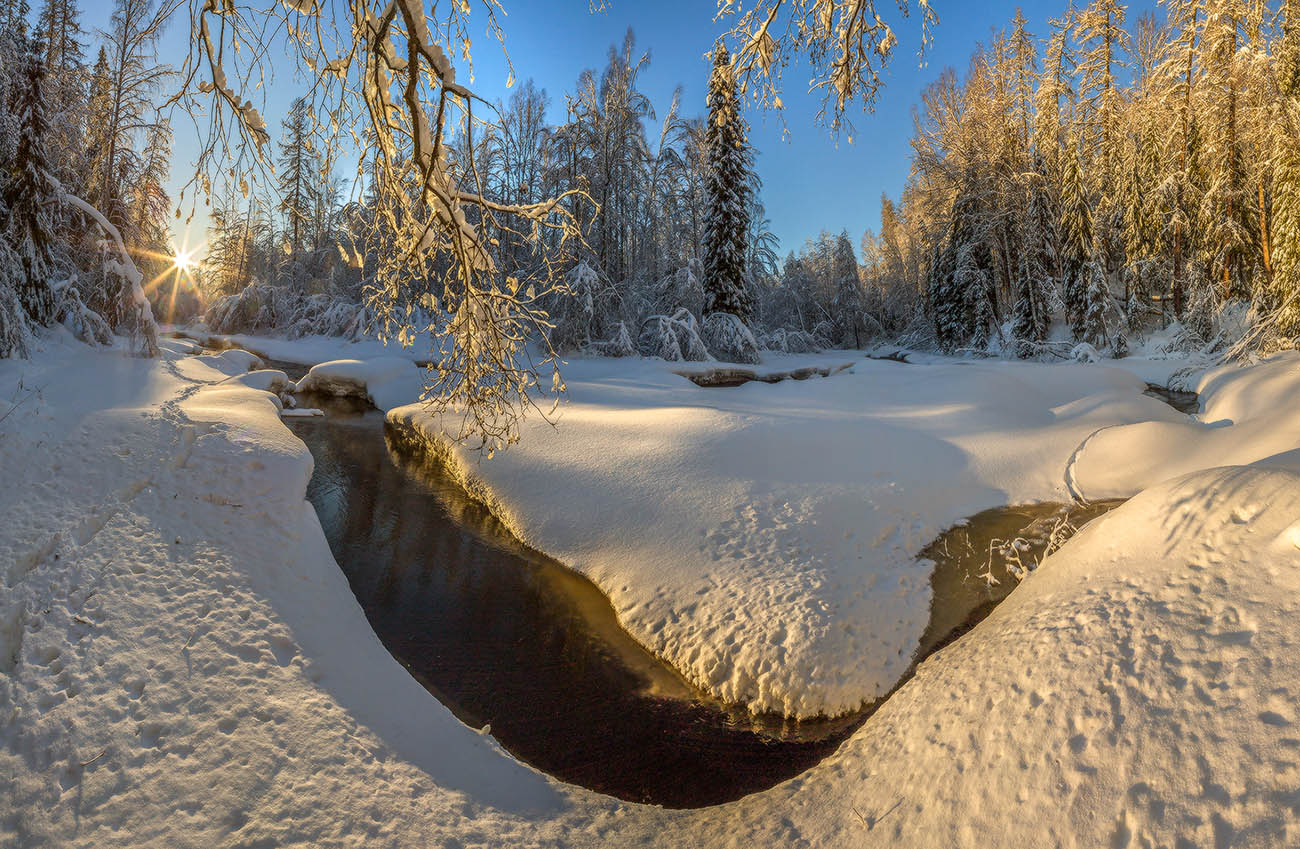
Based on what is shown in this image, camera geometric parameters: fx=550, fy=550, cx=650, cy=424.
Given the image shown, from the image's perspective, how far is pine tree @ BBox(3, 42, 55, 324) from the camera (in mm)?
10555

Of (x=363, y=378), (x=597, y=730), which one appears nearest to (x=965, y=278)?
(x=363, y=378)

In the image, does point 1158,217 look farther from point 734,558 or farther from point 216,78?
point 216,78

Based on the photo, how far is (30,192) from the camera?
35.3 feet

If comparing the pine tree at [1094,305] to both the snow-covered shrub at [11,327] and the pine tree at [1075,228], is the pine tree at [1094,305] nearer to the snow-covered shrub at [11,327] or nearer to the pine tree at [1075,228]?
the pine tree at [1075,228]

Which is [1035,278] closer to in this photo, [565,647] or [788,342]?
[788,342]

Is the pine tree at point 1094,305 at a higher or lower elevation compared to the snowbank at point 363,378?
higher

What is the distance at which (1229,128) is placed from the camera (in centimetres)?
1326

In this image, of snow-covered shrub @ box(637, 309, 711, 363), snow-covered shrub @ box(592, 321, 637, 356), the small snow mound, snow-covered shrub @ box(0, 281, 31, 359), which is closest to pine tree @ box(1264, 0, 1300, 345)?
snow-covered shrub @ box(637, 309, 711, 363)

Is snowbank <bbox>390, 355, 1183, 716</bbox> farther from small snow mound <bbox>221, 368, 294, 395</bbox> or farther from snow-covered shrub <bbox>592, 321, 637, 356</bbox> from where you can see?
snow-covered shrub <bbox>592, 321, 637, 356</bbox>

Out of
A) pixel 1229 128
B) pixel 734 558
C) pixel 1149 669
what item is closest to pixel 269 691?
pixel 734 558

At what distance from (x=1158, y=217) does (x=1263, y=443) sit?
1482cm

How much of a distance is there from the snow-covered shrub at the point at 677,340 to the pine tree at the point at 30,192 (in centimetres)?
1467

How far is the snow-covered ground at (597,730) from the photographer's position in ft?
6.29

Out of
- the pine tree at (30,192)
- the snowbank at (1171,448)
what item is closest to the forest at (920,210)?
the pine tree at (30,192)
